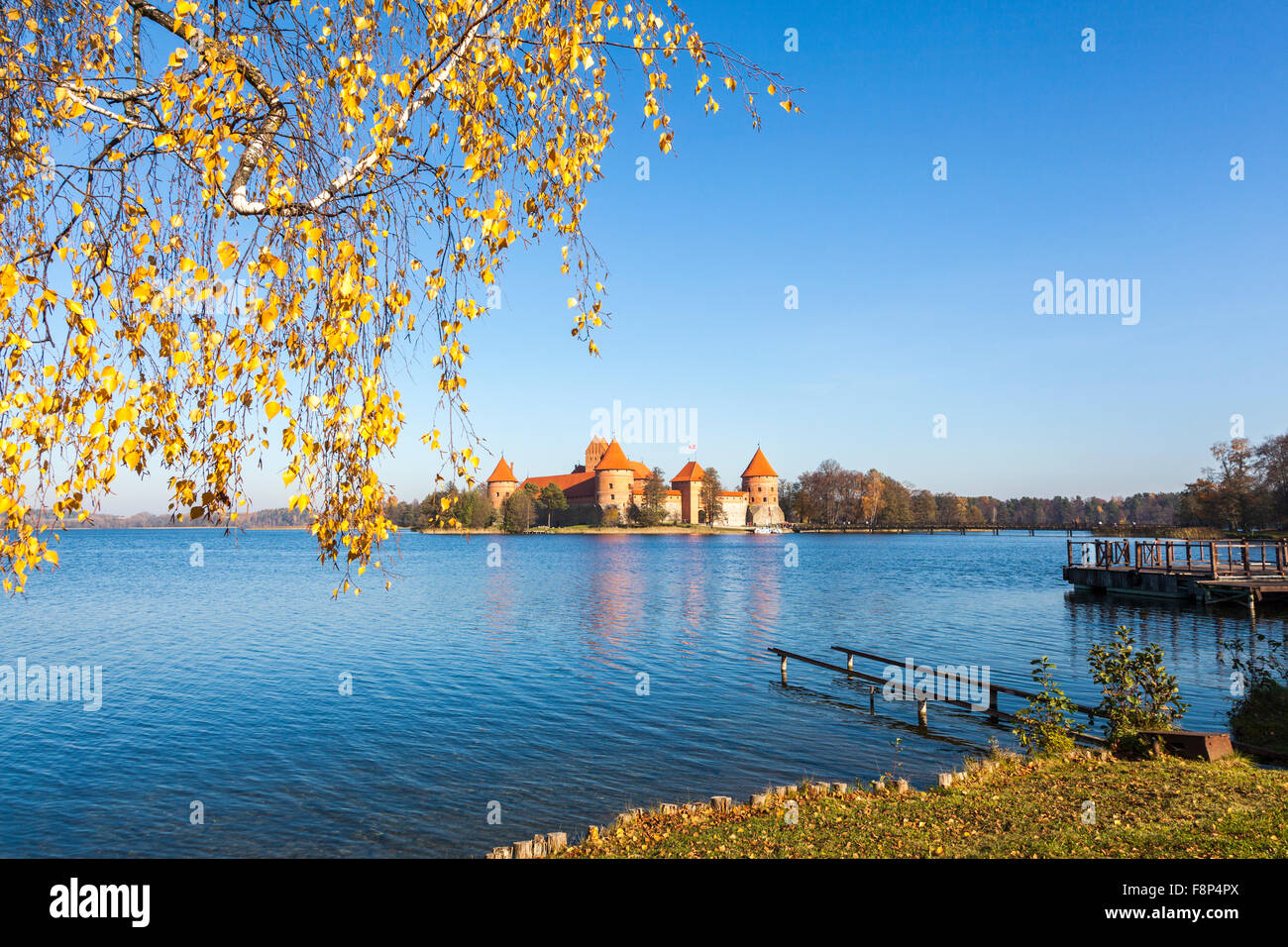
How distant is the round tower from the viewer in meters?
160

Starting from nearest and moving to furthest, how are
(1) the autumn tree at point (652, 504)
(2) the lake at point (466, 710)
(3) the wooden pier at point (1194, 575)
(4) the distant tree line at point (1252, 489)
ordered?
(2) the lake at point (466, 710) → (3) the wooden pier at point (1194, 575) → (4) the distant tree line at point (1252, 489) → (1) the autumn tree at point (652, 504)

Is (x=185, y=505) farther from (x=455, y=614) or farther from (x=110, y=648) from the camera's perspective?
(x=455, y=614)

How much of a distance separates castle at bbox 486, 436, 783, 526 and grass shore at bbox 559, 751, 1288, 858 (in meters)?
150

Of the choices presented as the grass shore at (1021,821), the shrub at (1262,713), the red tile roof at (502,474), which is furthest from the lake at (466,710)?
the red tile roof at (502,474)

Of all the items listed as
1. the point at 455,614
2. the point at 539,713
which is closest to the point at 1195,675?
the point at 539,713

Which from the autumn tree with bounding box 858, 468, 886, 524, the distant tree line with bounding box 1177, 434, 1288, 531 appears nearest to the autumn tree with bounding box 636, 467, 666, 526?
the autumn tree with bounding box 858, 468, 886, 524

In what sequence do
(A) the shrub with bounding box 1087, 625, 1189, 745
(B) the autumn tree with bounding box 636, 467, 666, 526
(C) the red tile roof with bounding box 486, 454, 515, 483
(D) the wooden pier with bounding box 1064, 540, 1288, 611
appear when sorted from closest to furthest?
(A) the shrub with bounding box 1087, 625, 1189, 745 → (D) the wooden pier with bounding box 1064, 540, 1288, 611 → (B) the autumn tree with bounding box 636, 467, 666, 526 → (C) the red tile roof with bounding box 486, 454, 515, 483

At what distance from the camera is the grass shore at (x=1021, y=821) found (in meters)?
7.41

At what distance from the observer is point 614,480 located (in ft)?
527

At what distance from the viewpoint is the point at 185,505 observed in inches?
144

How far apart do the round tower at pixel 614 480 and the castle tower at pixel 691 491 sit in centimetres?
1490

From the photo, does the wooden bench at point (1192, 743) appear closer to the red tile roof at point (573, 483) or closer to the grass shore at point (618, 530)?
the grass shore at point (618, 530)

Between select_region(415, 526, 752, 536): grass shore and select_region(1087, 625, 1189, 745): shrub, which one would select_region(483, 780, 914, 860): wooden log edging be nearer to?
select_region(1087, 625, 1189, 745): shrub
